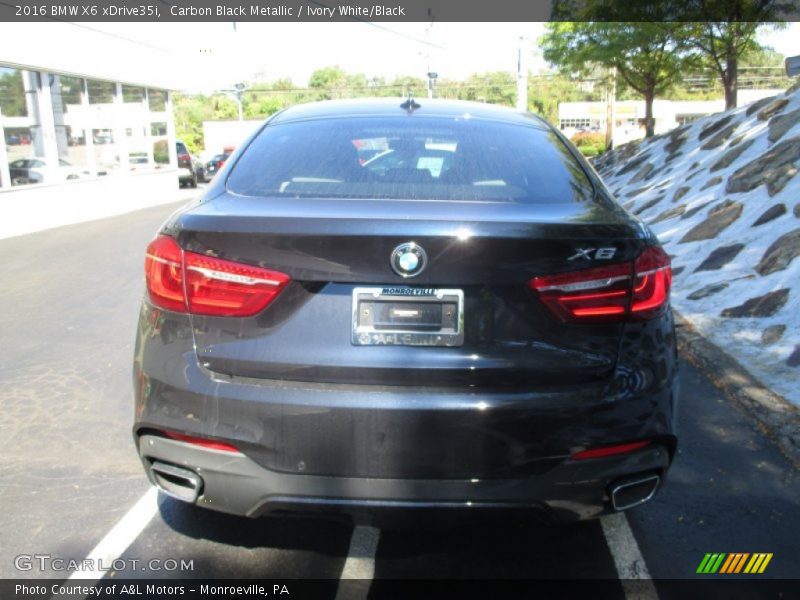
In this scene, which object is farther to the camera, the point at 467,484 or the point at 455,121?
the point at 455,121

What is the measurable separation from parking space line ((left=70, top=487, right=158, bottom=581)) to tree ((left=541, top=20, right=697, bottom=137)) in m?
14.9

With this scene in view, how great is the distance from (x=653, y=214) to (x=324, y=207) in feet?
27.0

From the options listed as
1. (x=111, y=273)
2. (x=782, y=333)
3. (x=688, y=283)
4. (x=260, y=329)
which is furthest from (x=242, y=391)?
(x=111, y=273)

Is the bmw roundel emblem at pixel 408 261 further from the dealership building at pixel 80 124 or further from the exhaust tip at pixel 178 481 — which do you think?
the dealership building at pixel 80 124

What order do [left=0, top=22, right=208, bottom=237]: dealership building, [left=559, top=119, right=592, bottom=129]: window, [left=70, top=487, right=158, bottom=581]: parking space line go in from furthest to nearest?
1. [left=559, top=119, right=592, bottom=129]: window
2. [left=0, top=22, right=208, bottom=237]: dealership building
3. [left=70, top=487, right=158, bottom=581]: parking space line

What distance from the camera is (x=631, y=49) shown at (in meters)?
16.9

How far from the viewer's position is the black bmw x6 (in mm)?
2250

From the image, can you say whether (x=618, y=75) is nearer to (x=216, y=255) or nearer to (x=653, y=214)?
(x=653, y=214)

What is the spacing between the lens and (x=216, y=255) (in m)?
2.33

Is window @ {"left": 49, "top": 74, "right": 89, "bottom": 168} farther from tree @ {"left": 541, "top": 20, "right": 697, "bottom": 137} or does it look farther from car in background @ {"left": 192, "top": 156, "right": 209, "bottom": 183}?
car in background @ {"left": 192, "top": 156, "right": 209, "bottom": 183}

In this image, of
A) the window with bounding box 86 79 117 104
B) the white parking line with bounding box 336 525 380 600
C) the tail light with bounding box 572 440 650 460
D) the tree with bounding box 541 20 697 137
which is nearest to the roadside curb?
the tail light with bounding box 572 440 650 460

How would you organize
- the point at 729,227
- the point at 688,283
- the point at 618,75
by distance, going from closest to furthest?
the point at 688,283 → the point at 729,227 → the point at 618,75

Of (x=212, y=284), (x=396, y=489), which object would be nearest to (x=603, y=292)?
(x=396, y=489)

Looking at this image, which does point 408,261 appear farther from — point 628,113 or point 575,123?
point 575,123
